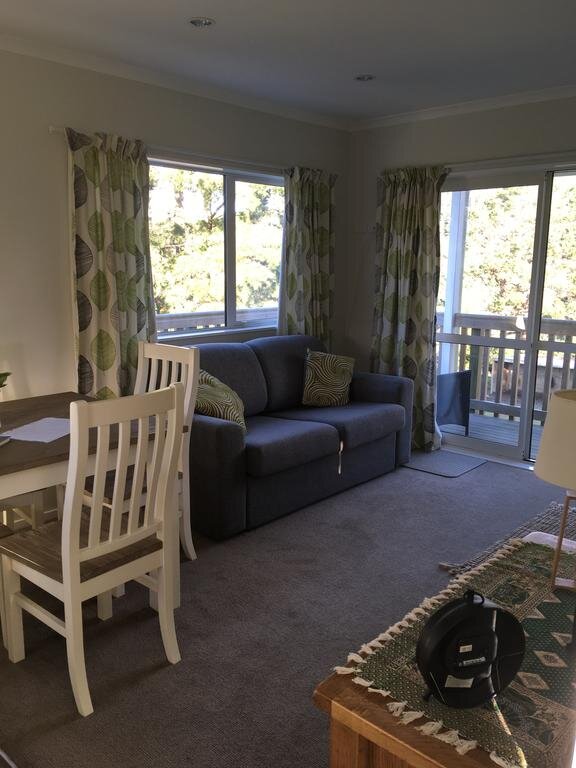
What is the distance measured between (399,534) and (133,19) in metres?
2.95

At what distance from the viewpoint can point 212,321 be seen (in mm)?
4629

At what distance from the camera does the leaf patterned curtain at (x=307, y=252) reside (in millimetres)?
4895

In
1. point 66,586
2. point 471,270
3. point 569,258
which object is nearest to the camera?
point 66,586

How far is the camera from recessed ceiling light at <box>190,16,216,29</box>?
2971mm

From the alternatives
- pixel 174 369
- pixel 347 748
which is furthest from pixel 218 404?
pixel 347 748

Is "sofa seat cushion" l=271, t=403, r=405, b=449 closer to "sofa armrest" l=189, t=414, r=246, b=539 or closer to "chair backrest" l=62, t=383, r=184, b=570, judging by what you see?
"sofa armrest" l=189, t=414, r=246, b=539

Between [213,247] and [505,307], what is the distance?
2.25 meters

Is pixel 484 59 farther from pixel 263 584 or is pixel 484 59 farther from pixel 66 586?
pixel 66 586

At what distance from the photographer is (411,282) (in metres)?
5.02

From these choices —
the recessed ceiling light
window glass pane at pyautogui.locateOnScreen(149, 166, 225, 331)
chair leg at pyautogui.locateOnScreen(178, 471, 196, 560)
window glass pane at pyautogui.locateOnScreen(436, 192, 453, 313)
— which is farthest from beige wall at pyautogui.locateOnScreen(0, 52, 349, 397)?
window glass pane at pyautogui.locateOnScreen(436, 192, 453, 313)

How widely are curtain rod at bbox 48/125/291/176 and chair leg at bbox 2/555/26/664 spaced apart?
2.38 metres

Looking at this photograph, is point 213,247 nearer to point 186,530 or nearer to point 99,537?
point 186,530

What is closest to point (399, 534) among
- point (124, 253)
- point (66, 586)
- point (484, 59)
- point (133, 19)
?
point (66, 586)

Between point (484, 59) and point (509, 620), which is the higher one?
point (484, 59)
